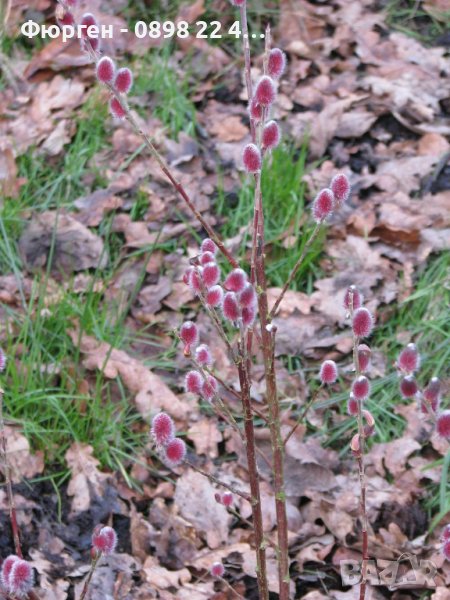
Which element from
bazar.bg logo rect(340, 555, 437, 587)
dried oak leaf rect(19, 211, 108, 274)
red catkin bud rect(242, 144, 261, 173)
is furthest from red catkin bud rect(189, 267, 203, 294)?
dried oak leaf rect(19, 211, 108, 274)

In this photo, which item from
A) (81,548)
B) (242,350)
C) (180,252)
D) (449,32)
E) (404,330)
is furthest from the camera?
(449,32)

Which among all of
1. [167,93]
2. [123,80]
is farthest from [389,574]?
[167,93]

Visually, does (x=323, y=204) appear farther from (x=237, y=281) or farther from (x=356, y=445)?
(x=356, y=445)

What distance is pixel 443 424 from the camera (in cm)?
172

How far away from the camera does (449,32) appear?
5.22 metres

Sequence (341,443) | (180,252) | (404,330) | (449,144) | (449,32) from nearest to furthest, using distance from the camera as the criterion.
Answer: (341,443)
(404,330)
(180,252)
(449,144)
(449,32)

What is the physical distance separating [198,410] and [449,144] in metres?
1.99

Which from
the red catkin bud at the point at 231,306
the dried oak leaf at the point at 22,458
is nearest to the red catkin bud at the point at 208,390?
the red catkin bud at the point at 231,306

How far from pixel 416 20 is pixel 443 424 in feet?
13.5

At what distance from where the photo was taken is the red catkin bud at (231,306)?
1.74 meters

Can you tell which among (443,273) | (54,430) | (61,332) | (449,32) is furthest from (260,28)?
(54,430)

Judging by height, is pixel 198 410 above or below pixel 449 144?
below

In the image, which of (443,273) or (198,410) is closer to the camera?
(198,410)

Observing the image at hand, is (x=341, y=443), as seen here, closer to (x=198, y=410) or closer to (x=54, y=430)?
(x=198, y=410)
